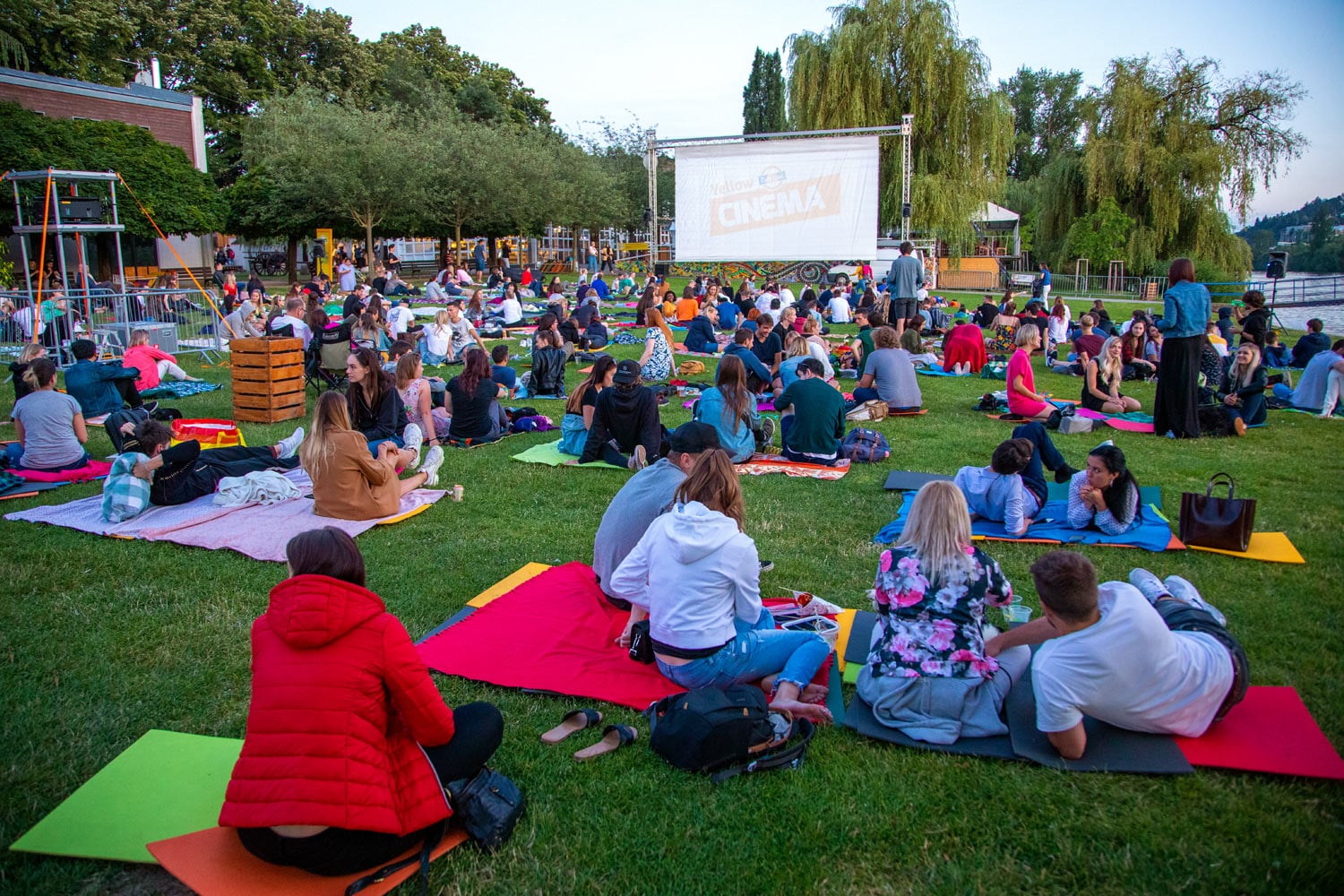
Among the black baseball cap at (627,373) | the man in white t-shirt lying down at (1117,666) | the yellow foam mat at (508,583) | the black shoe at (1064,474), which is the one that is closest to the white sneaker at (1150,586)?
the man in white t-shirt lying down at (1117,666)

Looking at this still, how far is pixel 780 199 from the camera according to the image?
2880 cm

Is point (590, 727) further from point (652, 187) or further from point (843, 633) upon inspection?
point (652, 187)

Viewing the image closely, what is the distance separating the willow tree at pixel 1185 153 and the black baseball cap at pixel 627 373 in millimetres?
25906

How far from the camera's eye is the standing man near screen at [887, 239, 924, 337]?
16172 millimetres

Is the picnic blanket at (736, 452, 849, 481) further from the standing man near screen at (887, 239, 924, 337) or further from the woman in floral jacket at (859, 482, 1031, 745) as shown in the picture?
the standing man near screen at (887, 239, 924, 337)

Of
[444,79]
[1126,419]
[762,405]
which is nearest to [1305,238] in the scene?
[1126,419]

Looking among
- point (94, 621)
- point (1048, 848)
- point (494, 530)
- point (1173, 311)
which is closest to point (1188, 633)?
point (1048, 848)

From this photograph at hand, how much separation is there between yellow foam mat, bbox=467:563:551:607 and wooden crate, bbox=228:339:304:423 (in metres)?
5.85

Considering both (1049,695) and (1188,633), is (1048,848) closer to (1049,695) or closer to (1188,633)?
(1049,695)

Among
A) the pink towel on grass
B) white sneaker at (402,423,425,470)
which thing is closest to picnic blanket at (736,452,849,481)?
white sneaker at (402,423,425,470)

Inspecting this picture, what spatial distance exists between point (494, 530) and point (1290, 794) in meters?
4.95

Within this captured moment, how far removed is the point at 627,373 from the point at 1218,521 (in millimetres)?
4467

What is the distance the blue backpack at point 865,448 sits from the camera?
858 centimetres

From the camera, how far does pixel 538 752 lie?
3750mm
